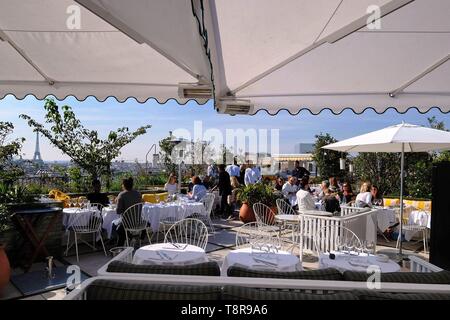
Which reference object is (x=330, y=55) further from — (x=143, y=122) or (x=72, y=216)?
(x=143, y=122)

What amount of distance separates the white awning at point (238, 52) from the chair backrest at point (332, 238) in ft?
5.99

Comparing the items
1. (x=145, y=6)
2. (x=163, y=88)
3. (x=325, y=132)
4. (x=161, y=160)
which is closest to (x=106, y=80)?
(x=163, y=88)

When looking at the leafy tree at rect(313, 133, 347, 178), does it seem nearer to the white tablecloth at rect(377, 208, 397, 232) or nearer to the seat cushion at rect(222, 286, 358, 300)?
the white tablecloth at rect(377, 208, 397, 232)

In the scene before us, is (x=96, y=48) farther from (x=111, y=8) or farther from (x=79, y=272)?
(x=79, y=272)

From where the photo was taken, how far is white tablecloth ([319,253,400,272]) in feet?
10.5

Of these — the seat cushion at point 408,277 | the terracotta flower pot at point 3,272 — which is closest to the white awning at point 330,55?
the seat cushion at point 408,277

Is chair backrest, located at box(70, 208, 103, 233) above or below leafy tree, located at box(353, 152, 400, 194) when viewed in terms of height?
below

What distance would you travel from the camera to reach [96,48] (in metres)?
2.95

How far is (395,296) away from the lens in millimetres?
1873

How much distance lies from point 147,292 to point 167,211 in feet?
15.8

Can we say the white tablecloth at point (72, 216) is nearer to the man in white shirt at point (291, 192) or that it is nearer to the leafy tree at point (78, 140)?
the man in white shirt at point (291, 192)

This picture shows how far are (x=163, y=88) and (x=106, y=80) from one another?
0.64m

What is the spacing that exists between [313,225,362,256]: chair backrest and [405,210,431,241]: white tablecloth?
270 centimetres

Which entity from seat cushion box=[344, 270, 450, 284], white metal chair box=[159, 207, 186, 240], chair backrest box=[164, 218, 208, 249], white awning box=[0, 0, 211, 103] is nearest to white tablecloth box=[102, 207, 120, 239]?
white metal chair box=[159, 207, 186, 240]
